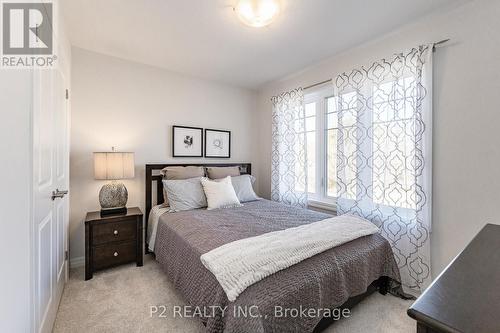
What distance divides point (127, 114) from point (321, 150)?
2.53 m

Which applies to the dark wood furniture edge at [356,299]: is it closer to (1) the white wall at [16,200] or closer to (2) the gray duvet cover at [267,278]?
(2) the gray duvet cover at [267,278]

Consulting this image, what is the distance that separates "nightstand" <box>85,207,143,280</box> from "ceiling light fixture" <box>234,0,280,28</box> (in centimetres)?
225

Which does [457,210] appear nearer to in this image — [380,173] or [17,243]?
[380,173]

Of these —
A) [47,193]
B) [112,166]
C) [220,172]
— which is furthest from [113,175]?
Answer: [220,172]

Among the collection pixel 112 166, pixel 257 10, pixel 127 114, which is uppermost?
pixel 257 10

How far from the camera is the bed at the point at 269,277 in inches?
45.1

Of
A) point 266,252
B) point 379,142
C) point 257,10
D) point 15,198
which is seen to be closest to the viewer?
point 15,198

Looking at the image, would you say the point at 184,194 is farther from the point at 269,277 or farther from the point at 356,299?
the point at 356,299

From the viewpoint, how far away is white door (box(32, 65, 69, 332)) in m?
1.24

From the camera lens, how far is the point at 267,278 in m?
1.24

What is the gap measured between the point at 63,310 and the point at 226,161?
2552 mm

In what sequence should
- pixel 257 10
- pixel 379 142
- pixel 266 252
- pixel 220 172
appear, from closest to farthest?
1. pixel 266 252
2. pixel 257 10
3. pixel 379 142
4. pixel 220 172

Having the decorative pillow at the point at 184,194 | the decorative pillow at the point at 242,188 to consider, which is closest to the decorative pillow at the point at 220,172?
the decorative pillow at the point at 242,188

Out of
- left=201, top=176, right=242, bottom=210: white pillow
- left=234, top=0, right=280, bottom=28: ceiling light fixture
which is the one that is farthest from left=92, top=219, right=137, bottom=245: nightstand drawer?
left=234, top=0, right=280, bottom=28: ceiling light fixture
